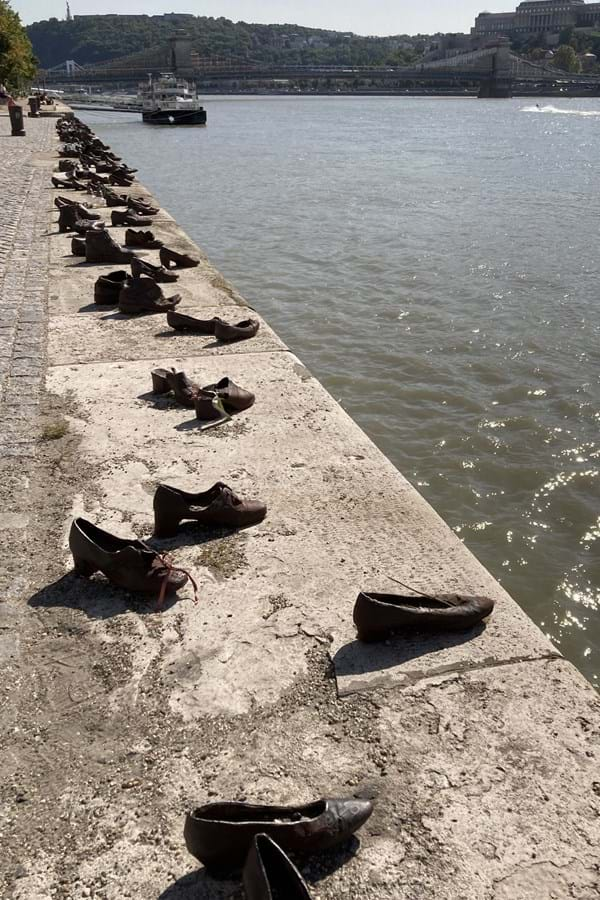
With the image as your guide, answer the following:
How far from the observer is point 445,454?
244 inches

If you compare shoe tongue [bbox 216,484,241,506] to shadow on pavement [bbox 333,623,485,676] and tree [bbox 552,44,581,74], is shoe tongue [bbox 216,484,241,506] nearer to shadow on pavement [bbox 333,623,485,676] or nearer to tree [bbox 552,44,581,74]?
shadow on pavement [bbox 333,623,485,676]

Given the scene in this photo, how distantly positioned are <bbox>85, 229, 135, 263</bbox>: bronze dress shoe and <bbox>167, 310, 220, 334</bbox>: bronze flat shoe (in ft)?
8.82

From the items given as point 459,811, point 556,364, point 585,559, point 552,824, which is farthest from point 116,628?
point 556,364

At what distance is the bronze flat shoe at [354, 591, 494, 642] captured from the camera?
2.82 metres

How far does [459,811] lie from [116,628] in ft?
4.47

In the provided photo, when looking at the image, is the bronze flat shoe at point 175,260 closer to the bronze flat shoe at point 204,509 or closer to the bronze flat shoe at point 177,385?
the bronze flat shoe at point 177,385

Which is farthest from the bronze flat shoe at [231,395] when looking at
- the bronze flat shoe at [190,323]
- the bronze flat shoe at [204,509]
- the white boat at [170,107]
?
the white boat at [170,107]

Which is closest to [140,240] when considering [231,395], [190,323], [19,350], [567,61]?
[190,323]

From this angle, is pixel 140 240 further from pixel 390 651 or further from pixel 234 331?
pixel 390 651

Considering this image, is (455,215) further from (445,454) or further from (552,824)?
(552,824)

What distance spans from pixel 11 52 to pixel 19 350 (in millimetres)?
50142

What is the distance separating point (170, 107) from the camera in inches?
2532

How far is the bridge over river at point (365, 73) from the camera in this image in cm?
11094

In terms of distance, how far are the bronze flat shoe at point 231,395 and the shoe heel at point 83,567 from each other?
1809 millimetres
